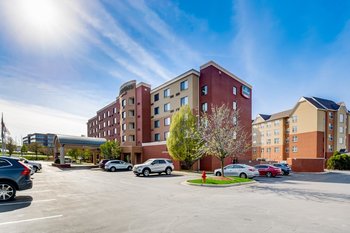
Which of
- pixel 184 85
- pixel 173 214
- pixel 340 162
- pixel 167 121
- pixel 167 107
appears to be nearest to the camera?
pixel 173 214

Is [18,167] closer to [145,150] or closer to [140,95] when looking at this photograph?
[145,150]

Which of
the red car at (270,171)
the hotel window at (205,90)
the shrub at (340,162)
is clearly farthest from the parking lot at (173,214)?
the shrub at (340,162)

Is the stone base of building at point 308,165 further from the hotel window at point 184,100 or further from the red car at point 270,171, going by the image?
the hotel window at point 184,100

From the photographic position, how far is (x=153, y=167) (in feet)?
71.3

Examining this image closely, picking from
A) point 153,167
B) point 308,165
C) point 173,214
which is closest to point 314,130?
point 308,165

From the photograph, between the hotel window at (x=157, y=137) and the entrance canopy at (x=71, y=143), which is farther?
the hotel window at (x=157, y=137)

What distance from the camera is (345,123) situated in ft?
156

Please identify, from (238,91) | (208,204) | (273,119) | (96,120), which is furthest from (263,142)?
(208,204)

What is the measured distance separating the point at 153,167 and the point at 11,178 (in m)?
13.8

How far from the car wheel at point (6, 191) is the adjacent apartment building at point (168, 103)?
20.8 meters

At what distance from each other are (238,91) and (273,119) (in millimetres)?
30211

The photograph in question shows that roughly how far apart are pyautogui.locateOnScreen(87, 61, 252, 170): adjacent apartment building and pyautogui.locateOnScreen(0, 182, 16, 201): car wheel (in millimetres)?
20805

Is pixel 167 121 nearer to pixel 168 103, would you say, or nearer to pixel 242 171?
pixel 168 103

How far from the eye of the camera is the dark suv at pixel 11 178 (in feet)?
29.6
